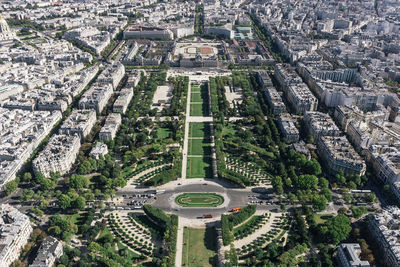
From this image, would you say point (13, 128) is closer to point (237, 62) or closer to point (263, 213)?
point (263, 213)

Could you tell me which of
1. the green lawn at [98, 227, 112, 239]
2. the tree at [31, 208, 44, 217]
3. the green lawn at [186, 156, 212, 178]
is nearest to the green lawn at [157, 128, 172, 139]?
the green lawn at [186, 156, 212, 178]

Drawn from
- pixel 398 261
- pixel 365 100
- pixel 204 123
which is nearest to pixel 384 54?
pixel 365 100

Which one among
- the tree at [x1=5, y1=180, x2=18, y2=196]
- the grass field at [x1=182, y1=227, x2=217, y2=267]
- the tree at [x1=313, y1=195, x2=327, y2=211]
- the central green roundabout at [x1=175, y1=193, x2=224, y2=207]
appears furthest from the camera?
the tree at [x1=5, y1=180, x2=18, y2=196]

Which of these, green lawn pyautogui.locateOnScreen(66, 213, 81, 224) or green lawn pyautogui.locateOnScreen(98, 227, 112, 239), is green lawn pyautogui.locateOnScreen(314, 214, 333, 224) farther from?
green lawn pyautogui.locateOnScreen(66, 213, 81, 224)

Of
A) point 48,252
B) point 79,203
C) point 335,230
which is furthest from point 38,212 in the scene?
point 335,230

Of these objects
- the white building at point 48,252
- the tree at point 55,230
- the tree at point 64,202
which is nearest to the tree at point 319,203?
the white building at point 48,252

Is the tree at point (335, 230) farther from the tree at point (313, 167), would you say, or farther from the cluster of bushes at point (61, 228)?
the cluster of bushes at point (61, 228)

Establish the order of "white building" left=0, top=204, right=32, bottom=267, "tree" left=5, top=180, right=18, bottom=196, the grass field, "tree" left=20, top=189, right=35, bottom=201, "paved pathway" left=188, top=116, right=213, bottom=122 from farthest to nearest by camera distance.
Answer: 1. "paved pathway" left=188, top=116, right=213, bottom=122
2. "tree" left=5, top=180, right=18, bottom=196
3. "tree" left=20, top=189, right=35, bottom=201
4. the grass field
5. "white building" left=0, top=204, right=32, bottom=267

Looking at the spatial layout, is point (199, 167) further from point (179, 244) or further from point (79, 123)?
point (79, 123)
